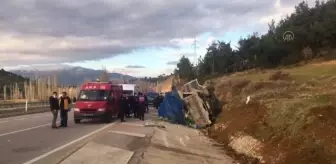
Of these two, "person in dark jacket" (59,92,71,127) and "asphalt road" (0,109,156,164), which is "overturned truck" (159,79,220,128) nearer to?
"person in dark jacket" (59,92,71,127)

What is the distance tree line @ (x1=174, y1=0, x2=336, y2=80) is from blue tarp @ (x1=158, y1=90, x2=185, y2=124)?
35659mm

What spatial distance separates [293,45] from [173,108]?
46.2 m

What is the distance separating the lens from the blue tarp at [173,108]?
29.0 meters

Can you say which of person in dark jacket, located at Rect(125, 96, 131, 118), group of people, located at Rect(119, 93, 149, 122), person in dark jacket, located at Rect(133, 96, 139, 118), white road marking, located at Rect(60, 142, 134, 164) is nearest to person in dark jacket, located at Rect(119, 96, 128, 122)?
group of people, located at Rect(119, 93, 149, 122)

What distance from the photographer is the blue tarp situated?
95.2ft

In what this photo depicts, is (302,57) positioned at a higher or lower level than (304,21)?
lower

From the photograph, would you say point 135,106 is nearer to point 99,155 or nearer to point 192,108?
point 192,108

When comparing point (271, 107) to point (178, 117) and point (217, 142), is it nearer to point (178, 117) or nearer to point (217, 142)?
point (217, 142)

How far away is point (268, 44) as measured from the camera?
2763 inches

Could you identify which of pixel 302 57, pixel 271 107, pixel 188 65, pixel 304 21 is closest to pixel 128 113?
pixel 271 107

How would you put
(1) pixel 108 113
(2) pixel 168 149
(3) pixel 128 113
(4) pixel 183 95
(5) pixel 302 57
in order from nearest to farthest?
(2) pixel 168 149 < (1) pixel 108 113 < (4) pixel 183 95 < (3) pixel 128 113 < (5) pixel 302 57

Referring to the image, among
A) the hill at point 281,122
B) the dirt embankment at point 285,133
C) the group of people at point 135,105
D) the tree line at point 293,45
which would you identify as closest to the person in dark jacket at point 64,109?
the group of people at point 135,105

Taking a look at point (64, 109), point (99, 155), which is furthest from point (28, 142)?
point (64, 109)

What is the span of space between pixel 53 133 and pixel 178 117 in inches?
385
